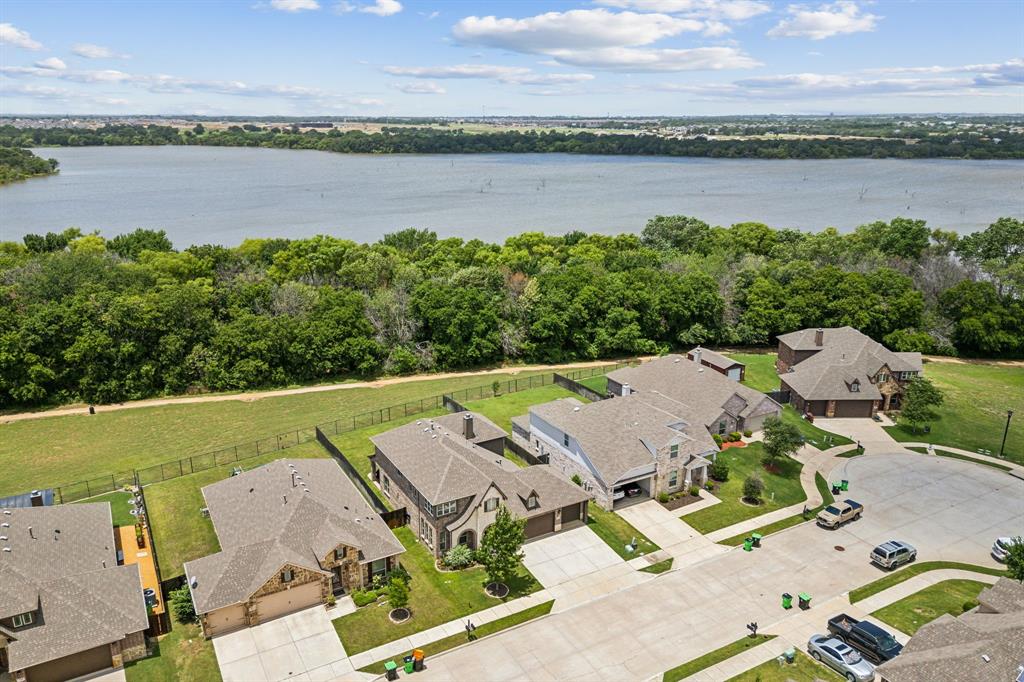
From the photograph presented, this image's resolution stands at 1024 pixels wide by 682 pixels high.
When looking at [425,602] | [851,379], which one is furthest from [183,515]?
[851,379]

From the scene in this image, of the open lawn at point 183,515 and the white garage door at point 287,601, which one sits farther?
the open lawn at point 183,515

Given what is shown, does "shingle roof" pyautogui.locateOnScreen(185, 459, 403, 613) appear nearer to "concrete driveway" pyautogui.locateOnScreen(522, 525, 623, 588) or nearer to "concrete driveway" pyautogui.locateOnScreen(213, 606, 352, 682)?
"concrete driveway" pyautogui.locateOnScreen(213, 606, 352, 682)

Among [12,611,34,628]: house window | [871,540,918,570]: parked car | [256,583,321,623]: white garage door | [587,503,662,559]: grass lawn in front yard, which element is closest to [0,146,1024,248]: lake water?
[587,503,662,559]: grass lawn in front yard

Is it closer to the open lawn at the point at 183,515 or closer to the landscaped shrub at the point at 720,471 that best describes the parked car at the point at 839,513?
the landscaped shrub at the point at 720,471

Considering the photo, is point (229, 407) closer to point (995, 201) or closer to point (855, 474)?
point (855, 474)

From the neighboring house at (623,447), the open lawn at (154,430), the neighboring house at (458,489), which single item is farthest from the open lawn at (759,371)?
the neighboring house at (458,489)
